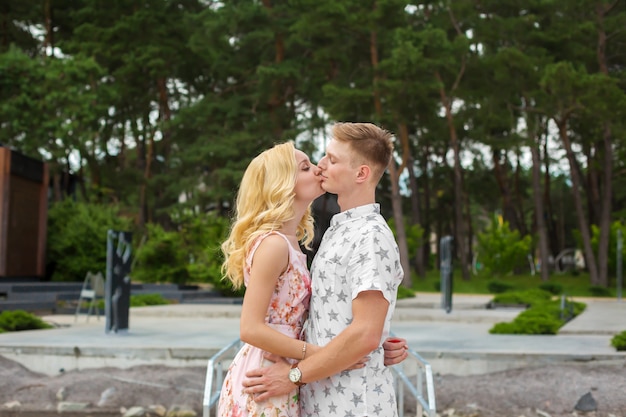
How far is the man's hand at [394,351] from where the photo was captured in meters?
2.83

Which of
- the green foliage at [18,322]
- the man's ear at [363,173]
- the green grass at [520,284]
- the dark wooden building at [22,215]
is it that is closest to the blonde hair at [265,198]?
the man's ear at [363,173]

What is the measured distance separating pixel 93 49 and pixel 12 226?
17.8 metres

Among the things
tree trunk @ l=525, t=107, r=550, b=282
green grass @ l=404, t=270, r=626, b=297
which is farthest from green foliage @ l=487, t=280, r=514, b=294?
tree trunk @ l=525, t=107, r=550, b=282

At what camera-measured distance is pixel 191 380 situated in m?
9.00

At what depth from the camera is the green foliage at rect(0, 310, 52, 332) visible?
42.8ft

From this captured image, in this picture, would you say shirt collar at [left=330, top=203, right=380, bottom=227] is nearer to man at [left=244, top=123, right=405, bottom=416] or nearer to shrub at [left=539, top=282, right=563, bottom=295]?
man at [left=244, top=123, right=405, bottom=416]

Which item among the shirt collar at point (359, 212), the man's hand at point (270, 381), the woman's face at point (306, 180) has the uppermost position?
the woman's face at point (306, 180)

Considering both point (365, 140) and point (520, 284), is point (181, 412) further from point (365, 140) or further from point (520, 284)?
point (520, 284)

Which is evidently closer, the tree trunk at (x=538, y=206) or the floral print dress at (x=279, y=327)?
the floral print dress at (x=279, y=327)

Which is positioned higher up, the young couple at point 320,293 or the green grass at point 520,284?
the young couple at point 320,293

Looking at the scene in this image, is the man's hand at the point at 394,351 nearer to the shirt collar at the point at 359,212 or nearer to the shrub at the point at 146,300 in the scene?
the shirt collar at the point at 359,212

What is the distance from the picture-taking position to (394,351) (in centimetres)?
285

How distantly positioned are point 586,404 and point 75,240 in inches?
778

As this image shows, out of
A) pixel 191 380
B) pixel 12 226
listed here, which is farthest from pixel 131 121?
pixel 191 380
